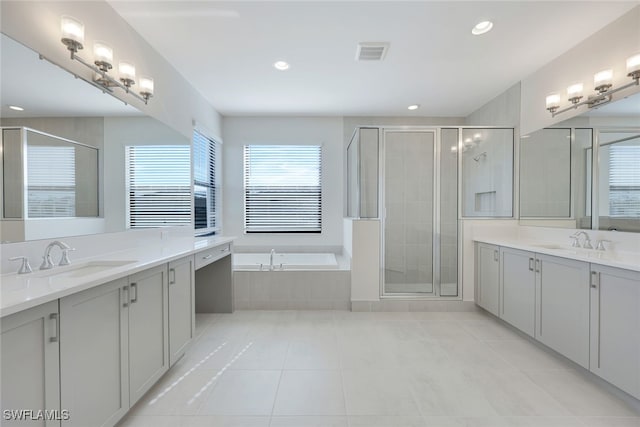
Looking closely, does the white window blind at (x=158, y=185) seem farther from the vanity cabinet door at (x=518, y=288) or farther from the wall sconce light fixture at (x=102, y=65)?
the vanity cabinet door at (x=518, y=288)

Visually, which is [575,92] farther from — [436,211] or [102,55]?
[102,55]

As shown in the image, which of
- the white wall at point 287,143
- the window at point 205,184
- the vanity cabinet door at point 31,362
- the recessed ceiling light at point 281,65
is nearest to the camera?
the vanity cabinet door at point 31,362

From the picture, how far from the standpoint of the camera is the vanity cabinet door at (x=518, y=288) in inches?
104

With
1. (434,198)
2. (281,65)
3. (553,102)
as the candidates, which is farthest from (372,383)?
(553,102)

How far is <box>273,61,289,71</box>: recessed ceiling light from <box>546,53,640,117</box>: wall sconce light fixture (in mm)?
2612

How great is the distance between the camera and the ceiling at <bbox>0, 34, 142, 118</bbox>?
59.6 inches

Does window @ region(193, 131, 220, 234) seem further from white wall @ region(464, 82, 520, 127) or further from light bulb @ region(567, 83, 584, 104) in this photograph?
light bulb @ region(567, 83, 584, 104)

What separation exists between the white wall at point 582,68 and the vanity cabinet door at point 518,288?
142 cm

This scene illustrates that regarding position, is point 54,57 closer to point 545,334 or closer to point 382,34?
point 382,34

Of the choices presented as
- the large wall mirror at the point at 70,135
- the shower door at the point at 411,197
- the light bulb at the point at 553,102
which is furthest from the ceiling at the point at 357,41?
the large wall mirror at the point at 70,135

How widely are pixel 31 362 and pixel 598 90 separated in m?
3.94

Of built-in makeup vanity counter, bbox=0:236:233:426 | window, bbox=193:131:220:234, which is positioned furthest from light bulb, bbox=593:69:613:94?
window, bbox=193:131:220:234

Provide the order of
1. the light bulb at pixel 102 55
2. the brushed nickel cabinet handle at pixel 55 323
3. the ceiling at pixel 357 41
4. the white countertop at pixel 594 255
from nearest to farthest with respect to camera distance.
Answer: the brushed nickel cabinet handle at pixel 55 323 < the white countertop at pixel 594 255 < the light bulb at pixel 102 55 < the ceiling at pixel 357 41

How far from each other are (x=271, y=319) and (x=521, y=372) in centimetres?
228
